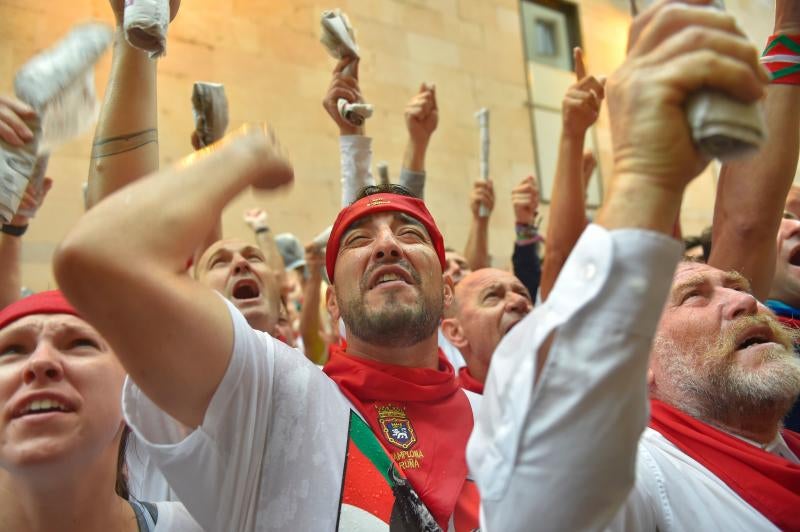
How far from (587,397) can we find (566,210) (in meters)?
1.85

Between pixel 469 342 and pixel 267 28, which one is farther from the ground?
pixel 267 28

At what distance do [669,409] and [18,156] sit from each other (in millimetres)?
1719

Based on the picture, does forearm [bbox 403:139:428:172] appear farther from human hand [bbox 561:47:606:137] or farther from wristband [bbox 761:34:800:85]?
wristband [bbox 761:34:800:85]

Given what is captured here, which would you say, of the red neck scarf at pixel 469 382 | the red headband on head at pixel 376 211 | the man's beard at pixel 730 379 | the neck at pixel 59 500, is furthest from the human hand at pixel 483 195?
the neck at pixel 59 500

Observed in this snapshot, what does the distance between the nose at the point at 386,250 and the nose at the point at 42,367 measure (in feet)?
2.66

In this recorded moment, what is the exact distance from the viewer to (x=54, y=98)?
182cm

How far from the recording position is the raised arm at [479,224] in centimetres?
389

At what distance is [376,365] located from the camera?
1692 millimetres

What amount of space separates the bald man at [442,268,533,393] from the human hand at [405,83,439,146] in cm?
74

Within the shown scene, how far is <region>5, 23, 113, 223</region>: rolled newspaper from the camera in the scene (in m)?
1.64

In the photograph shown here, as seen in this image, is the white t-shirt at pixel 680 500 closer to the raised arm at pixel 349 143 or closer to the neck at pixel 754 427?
the neck at pixel 754 427

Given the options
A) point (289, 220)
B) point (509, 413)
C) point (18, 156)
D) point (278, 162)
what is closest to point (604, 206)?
point (509, 413)

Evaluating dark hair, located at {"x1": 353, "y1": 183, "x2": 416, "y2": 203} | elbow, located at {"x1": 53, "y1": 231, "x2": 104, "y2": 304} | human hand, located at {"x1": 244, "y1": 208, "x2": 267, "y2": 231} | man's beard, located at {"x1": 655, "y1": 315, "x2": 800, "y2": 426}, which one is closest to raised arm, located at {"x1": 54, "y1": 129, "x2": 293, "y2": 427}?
elbow, located at {"x1": 53, "y1": 231, "x2": 104, "y2": 304}

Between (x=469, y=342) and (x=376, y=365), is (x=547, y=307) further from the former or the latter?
(x=469, y=342)
